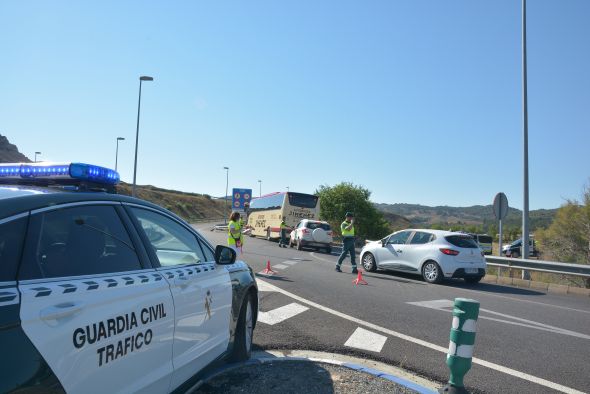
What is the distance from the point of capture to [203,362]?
151 inches

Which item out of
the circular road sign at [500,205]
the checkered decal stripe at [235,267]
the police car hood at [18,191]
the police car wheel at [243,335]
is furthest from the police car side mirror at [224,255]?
the circular road sign at [500,205]

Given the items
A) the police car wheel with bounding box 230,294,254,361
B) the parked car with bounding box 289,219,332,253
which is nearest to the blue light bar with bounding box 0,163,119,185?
the police car wheel with bounding box 230,294,254,361

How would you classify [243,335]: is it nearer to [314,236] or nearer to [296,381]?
[296,381]

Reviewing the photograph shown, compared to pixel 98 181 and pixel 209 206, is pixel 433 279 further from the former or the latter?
pixel 209 206

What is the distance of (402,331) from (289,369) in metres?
2.67

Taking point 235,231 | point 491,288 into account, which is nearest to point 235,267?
point 235,231

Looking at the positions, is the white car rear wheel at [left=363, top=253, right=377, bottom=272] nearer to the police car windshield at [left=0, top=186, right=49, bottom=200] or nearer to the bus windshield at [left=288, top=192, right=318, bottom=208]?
the police car windshield at [left=0, top=186, right=49, bottom=200]

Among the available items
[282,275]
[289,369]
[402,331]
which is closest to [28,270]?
[289,369]

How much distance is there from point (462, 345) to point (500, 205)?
44.1 ft

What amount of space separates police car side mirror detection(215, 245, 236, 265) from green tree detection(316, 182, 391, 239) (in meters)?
48.0

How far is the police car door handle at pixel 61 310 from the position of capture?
2.19m

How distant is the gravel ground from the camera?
4.45 meters

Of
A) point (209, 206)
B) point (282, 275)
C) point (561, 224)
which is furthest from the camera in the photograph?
point (209, 206)

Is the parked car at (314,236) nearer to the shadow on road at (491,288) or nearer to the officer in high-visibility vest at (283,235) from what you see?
the officer in high-visibility vest at (283,235)
